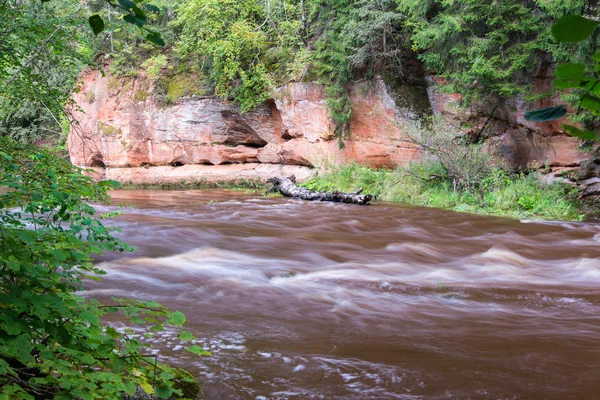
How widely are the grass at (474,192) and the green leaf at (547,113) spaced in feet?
44.0

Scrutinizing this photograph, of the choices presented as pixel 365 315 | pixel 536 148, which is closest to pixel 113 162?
pixel 536 148

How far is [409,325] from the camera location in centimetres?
518

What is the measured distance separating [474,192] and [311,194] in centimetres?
517

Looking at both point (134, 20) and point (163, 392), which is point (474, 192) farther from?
point (134, 20)

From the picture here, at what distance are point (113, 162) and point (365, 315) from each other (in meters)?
23.6

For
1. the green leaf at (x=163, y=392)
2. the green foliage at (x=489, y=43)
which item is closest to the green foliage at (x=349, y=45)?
the green foliage at (x=489, y=43)

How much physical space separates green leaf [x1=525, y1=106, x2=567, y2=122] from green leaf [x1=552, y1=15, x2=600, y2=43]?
0.12 meters

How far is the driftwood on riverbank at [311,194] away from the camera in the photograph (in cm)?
1596

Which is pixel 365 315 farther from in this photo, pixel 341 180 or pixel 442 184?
pixel 341 180

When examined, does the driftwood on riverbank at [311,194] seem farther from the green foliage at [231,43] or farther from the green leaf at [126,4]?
the green leaf at [126,4]

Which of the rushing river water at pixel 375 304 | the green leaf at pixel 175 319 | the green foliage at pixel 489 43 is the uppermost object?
the green foliage at pixel 489 43

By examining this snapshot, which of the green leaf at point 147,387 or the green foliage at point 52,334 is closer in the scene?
the green foliage at point 52,334

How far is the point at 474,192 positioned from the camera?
15.6 meters

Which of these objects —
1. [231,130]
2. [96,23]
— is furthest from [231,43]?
[96,23]
